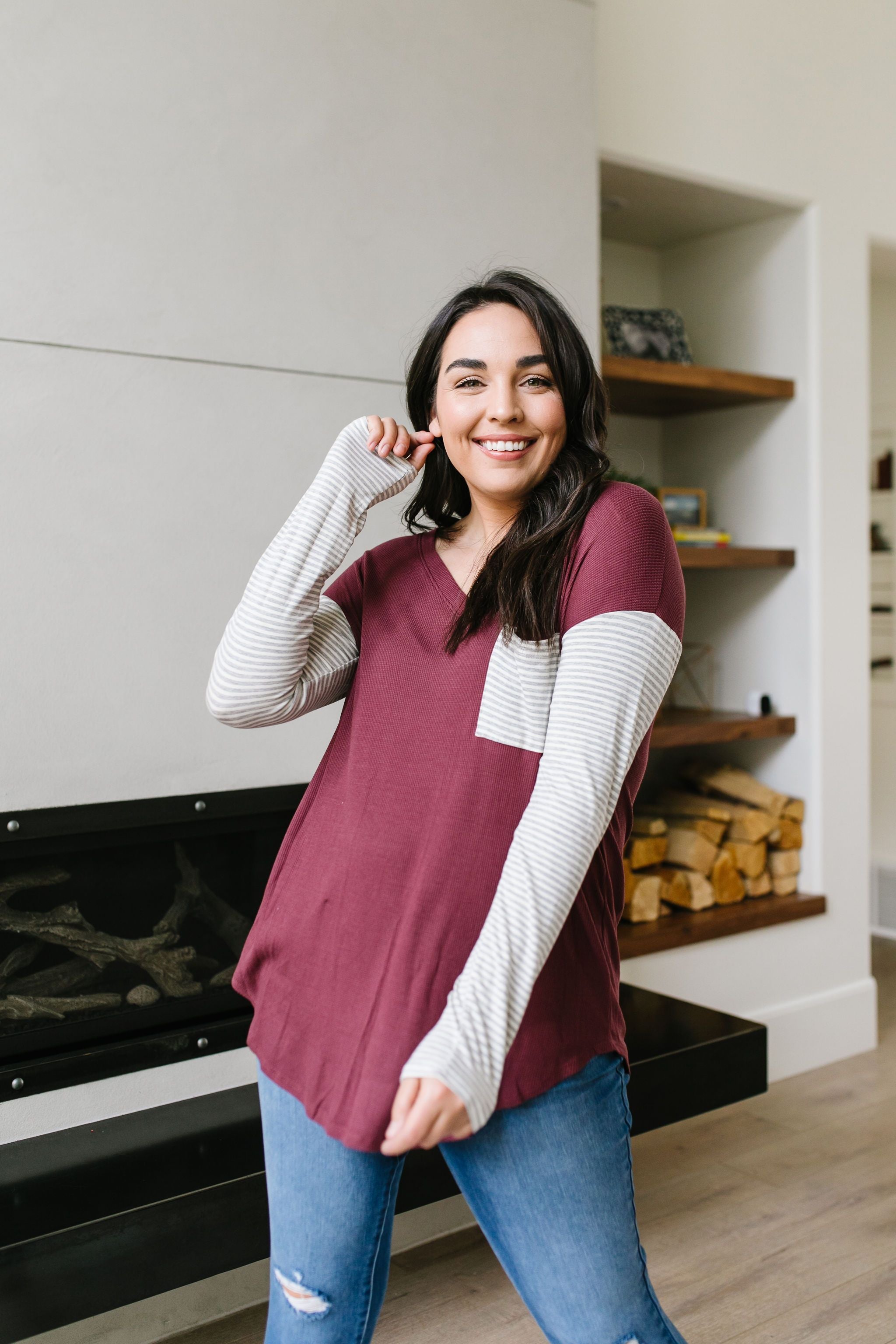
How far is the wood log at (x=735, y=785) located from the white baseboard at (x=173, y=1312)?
5.17 ft

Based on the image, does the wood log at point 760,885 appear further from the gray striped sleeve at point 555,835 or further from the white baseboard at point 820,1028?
the gray striped sleeve at point 555,835

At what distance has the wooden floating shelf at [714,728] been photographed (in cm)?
304

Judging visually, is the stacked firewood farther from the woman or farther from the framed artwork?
the woman

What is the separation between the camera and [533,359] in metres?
1.14

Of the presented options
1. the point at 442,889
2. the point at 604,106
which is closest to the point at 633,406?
the point at 604,106

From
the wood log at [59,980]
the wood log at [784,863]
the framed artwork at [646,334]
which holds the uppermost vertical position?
the framed artwork at [646,334]

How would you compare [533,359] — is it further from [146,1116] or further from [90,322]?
[146,1116]

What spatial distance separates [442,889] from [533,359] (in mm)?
505

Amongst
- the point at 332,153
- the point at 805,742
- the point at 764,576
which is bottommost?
the point at 805,742

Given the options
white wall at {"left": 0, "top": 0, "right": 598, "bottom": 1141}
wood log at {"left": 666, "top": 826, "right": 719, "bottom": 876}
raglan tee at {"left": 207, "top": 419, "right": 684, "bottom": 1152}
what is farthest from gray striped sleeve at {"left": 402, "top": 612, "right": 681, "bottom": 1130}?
wood log at {"left": 666, "top": 826, "right": 719, "bottom": 876}

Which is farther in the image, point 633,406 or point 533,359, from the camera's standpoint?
point 633,406

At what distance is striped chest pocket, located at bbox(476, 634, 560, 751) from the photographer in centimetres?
105

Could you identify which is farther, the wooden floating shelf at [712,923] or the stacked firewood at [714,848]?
the stacked firewood at [714,848]

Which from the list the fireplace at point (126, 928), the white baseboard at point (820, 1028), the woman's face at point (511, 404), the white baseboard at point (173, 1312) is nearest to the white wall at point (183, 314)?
the fireplace at point (126, 928)
